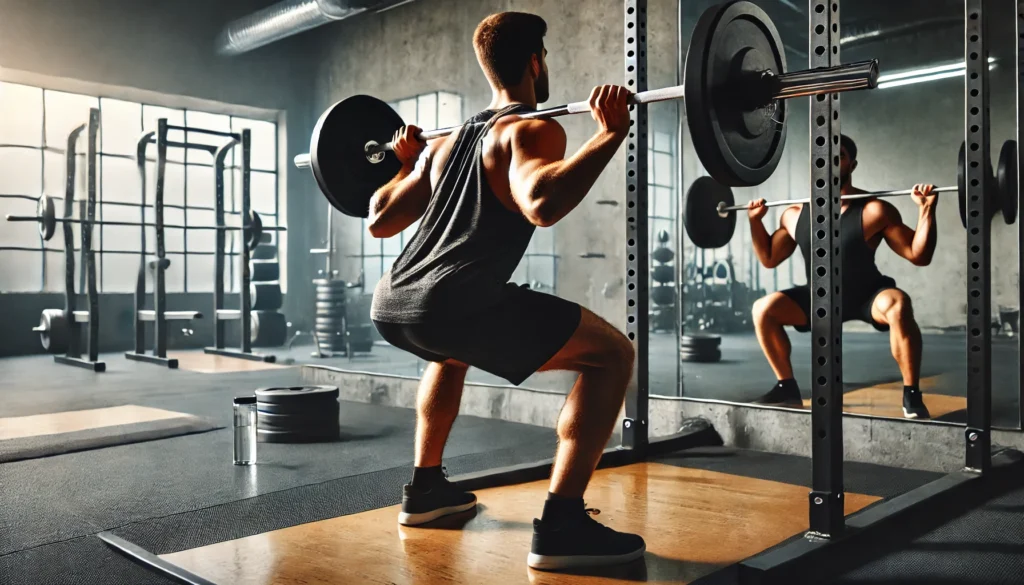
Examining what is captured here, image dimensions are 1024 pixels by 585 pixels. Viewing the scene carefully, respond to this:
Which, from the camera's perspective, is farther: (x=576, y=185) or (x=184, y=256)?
(x=184, y=256)

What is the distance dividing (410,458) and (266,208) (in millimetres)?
6497

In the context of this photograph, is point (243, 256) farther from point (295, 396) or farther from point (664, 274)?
point (664, 274)

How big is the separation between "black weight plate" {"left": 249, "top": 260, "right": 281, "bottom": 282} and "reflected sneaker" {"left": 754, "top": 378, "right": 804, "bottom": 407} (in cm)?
571

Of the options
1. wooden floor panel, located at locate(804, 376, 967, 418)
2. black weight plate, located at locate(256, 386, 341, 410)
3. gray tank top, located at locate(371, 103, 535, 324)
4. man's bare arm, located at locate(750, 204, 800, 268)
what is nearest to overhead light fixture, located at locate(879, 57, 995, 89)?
man's bare arm, located at locate(750, 204, 800, 268)

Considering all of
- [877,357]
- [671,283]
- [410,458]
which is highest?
[671,283]

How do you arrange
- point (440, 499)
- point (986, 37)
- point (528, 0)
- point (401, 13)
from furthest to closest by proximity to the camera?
point (401, 13), point (528, 0), point (986, 37), point (440, 499)

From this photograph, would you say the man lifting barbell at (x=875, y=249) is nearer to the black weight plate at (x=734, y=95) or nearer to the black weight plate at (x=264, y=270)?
the black weight plate at (x=734, y=95)

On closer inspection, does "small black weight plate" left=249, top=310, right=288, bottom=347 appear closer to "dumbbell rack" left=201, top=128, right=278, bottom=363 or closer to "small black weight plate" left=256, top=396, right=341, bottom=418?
"dumbbell rack" left=201, top=128, right=278, bottom=363

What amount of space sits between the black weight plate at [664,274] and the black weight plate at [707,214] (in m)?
0.61

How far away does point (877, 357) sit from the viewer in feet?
10.9

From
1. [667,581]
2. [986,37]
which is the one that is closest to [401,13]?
[986,37]

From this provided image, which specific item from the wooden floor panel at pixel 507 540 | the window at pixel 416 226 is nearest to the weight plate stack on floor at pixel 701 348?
the window at pixel 416 226

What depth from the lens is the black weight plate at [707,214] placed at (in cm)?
370

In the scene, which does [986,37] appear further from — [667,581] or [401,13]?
[401,13]
